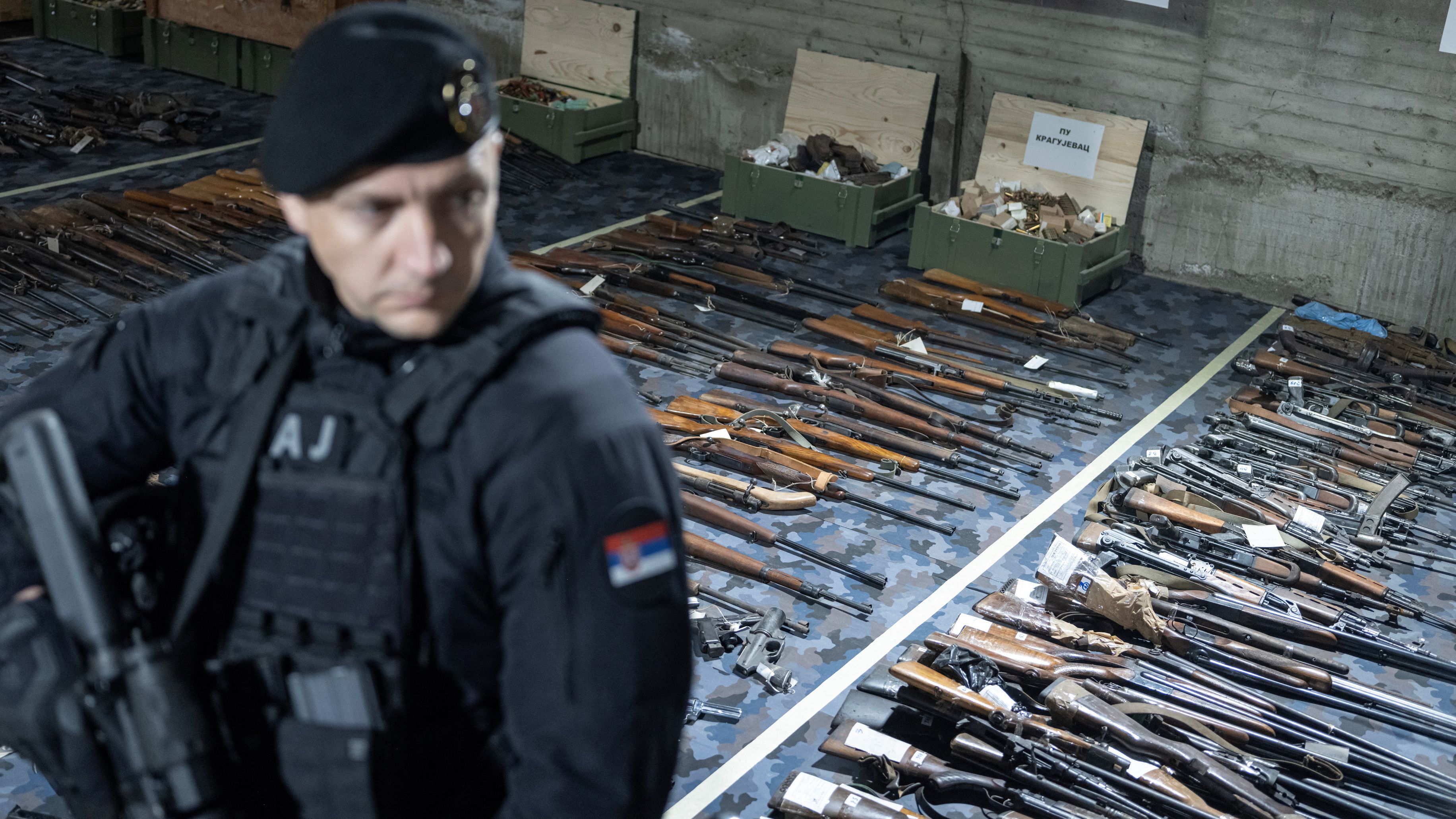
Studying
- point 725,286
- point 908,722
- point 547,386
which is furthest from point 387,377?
point 725,286

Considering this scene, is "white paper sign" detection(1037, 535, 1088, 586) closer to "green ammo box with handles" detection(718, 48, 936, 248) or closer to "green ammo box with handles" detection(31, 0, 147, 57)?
"green ammo box with handles" detection(718, 48, 936, 248)

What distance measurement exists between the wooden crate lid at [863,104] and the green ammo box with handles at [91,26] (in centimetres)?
628

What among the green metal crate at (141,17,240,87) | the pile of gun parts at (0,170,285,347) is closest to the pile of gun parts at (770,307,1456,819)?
the pile of gun parts at (0,170,285,347)

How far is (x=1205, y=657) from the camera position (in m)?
4.46

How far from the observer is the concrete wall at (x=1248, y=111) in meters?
7.25

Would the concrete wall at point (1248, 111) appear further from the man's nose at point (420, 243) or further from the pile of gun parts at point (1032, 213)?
the man's nose at point (420, 243)

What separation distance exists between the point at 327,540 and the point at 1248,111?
7.27 meters

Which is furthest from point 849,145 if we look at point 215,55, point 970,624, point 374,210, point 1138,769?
point 374,210

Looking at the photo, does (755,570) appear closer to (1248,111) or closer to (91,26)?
(1248,111)

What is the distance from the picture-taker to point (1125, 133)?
26.2ft

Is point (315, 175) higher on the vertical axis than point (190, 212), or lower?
higher

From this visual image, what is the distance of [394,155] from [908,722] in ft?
9.88

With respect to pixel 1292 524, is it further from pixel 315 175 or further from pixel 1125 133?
pixel 315 175

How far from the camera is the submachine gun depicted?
64.2 inches
